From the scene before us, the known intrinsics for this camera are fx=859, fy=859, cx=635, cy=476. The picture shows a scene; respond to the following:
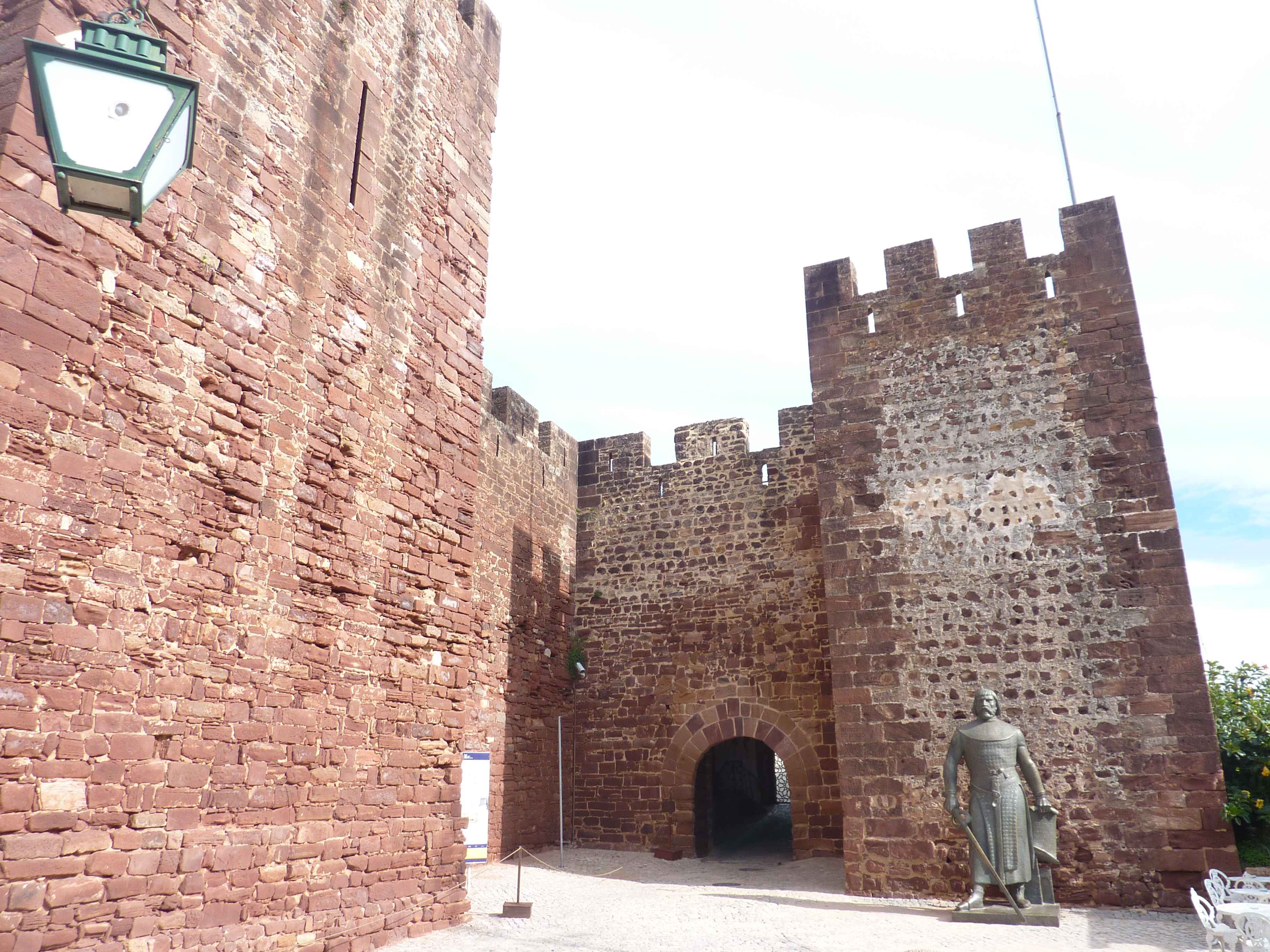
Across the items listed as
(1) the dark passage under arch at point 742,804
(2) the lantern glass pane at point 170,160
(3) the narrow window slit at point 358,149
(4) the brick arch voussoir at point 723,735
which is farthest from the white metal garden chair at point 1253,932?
(3) the narrow window slit at point 358,149

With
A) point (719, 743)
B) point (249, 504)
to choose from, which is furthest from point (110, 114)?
point (719, 743)

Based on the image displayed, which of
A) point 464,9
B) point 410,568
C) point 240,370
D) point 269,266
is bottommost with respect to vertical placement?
point 410,568

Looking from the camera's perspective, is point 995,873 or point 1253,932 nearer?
point 1253,932

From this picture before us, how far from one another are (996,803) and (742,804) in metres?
9.37

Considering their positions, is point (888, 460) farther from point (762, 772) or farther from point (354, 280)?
point (762, 772)

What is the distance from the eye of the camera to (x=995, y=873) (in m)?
7.25

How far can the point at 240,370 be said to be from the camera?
488 cm

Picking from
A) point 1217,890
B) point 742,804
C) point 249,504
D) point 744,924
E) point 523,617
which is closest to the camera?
point 249,504

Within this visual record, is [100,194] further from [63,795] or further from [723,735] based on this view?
[723,735]

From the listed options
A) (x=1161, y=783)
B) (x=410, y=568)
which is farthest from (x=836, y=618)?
(x=410, y=568)

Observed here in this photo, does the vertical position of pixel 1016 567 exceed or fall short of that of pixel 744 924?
it exceeds it

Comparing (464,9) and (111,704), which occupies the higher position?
(464,9)

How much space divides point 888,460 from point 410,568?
6.05 metres

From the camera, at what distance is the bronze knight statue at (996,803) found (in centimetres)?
725
